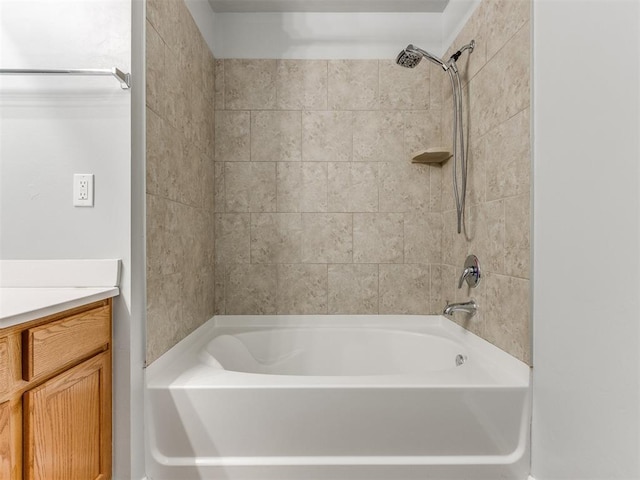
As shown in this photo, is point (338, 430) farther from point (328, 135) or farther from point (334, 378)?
point (328, 135)

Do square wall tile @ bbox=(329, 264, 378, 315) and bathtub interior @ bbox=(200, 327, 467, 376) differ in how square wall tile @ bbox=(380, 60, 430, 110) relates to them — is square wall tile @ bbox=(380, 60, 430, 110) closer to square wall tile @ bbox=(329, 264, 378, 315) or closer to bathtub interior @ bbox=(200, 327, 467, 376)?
square wall tile @ bbox=(329, 264, 378, 315)

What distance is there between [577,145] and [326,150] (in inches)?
56.4

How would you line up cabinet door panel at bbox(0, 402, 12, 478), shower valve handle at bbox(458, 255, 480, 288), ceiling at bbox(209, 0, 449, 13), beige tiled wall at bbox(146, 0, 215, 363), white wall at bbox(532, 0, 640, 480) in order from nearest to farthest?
cabinet door panel at bbox(0, 402, 12, 478) → white wall at bbox(532, 0, 640, 480) → beige tiled wall at bbox(146, 0, 215, 363) → shower valve handle at bbox(458, 255, 480, 288) → ceiling at bbox(209, 0, 449, 13)

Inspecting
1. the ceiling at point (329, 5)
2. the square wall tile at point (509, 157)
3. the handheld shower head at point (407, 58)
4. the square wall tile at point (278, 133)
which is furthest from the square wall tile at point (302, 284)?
the ceiling at point (329, 5)

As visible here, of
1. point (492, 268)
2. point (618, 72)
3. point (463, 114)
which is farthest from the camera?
point (463, 114)

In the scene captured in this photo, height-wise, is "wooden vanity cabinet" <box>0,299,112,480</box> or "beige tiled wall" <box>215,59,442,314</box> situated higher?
"beige tiled wall" <box>215,59,442,314</box>

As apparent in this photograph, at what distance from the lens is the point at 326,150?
238cm

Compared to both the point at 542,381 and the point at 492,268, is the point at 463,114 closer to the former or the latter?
the point at 492,268

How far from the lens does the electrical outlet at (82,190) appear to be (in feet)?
4.35

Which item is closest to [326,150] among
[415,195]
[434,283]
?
[415,195]

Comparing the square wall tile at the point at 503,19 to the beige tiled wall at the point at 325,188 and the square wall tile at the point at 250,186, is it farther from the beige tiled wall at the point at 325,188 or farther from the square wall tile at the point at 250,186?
the square wall tile at the point at 250,186

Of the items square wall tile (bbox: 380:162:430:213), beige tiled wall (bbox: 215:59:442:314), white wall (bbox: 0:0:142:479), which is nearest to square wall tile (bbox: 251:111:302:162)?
beige tiled wall (bbox: 215:59:442:314)

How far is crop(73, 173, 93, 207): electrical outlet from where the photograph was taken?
4.35 ft

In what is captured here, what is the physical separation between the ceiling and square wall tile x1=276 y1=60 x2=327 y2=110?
0.31 meters
